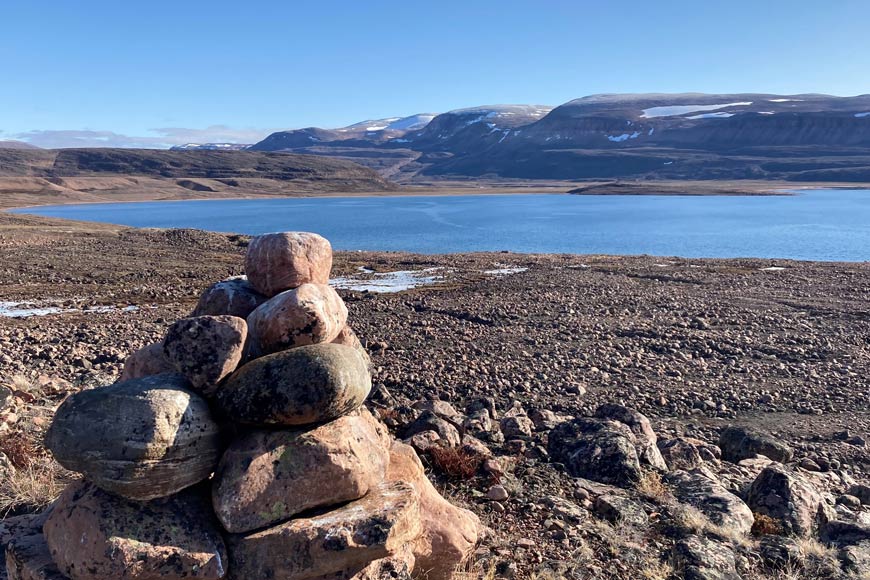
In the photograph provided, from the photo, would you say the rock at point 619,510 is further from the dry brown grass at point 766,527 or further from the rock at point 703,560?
the dry brown grass at point 766,527

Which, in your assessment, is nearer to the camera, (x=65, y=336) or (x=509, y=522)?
(x=509, y=522)

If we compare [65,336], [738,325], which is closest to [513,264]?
[738,325]

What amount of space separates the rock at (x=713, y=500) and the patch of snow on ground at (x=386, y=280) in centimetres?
2036

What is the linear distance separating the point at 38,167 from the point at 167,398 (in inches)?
7628

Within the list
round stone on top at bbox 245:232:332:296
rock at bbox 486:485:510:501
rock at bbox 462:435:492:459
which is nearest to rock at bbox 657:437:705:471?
rock at bbox 462:435:492:459

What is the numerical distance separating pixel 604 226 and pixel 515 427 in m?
67.6

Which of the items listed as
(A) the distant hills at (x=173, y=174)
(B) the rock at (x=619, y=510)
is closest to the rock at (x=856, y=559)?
(B) the rock at (x=619, y=510)

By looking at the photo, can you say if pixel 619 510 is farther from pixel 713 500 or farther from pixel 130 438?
pixel 130 438

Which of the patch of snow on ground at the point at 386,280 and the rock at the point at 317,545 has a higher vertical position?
the rock at the point at 317,545

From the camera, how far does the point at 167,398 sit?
16.0 feet

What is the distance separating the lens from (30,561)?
5.00m

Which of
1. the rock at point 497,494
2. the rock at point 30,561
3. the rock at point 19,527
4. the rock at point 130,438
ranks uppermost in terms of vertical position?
the rock at point 130,438

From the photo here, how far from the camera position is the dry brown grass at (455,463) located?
8.02 meters

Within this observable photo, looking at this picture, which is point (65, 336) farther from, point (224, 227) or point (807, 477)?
point (224, 227)
